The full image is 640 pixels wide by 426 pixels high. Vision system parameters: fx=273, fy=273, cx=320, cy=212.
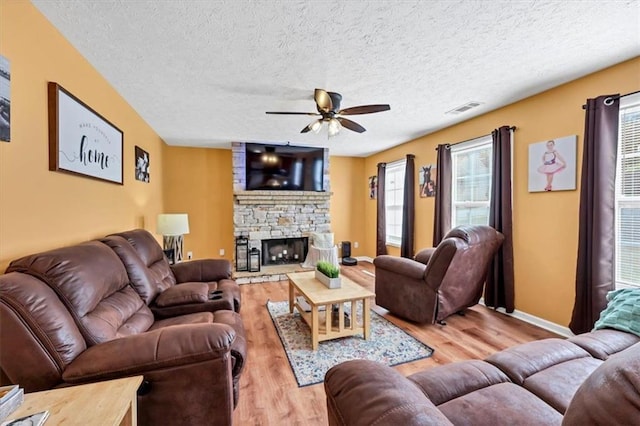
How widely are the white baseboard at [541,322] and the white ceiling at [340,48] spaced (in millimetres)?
2320

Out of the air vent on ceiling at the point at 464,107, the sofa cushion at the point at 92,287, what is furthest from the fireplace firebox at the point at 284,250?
the sofa cushion at the point at 92,287

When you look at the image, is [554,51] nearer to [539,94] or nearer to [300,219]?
[539,94]

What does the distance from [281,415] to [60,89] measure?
8.06 ft

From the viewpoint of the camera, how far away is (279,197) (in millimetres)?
5230

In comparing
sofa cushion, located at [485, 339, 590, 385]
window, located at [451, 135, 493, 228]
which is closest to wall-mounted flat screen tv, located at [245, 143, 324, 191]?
window, located at [451, 135, 493, 228]

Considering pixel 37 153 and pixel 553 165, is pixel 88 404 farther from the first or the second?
pixel 553 165

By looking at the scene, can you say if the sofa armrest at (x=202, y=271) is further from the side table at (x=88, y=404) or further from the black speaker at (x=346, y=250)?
the black speaker at (x=346, y=250)

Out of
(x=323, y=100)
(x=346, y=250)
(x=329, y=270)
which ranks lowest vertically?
(x=346, y=250)

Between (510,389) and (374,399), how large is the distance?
72 cm

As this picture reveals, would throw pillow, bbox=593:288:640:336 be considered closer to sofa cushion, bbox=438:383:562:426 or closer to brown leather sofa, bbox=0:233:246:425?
sofa cushion, bbox=438:383:562:426

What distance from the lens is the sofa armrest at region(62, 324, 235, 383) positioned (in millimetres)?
1160

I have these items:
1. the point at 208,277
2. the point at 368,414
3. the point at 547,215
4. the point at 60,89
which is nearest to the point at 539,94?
the point at 547,215

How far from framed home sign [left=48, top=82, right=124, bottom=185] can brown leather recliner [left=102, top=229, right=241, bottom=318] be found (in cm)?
57

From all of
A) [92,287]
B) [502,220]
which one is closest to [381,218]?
[502,220]
